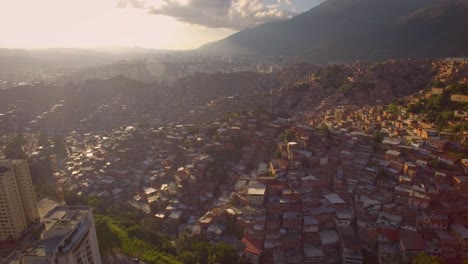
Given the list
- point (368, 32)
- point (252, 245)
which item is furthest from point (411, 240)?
point (368, 32)

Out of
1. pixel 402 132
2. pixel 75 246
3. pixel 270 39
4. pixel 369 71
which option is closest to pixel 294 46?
pixel 270 39

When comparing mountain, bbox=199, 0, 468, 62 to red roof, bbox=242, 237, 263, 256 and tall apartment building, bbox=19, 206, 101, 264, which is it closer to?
red roof, bbox=242, 237, 263, 256

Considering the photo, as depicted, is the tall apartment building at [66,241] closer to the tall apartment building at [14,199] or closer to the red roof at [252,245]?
the tall apartment building at [14,199]


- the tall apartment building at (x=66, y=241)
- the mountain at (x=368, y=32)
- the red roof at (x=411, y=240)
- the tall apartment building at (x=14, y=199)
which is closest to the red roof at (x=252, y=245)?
the red roof at (x=411, y=240)

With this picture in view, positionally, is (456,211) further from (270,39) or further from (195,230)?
(270,39)

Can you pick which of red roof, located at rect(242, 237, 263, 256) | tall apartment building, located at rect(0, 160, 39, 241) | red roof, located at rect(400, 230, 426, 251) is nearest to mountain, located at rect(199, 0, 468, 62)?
red roof, located at rect(400, 230, 426, 251)

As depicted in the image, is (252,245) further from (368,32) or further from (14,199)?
(368,32)

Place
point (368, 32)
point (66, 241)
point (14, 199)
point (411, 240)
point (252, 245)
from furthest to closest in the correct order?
point (368, 32)
point (252, 245)
point (411, 240)
point (14, 199)
point (66, 241)
